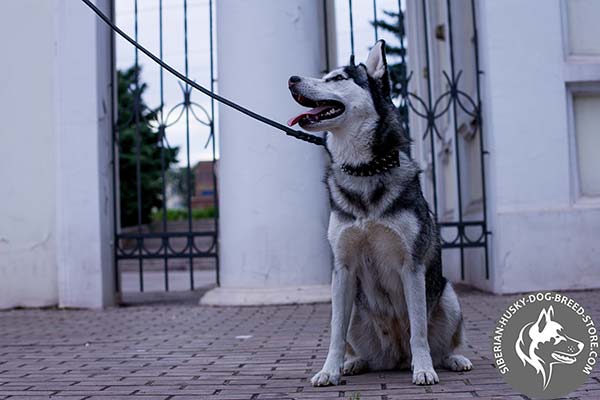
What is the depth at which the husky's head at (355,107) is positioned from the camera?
3.86 m

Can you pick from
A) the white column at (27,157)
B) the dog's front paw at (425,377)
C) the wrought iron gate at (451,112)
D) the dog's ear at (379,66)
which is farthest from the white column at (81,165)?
the dog's front paw at (425,377)

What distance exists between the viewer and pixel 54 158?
28.3 feet

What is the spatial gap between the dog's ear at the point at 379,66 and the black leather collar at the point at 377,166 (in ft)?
1.13

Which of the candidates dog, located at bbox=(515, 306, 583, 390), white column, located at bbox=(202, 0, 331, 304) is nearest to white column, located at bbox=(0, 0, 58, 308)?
white column, located at bbox=(202, 0, 331, 304)

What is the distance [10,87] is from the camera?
873cm

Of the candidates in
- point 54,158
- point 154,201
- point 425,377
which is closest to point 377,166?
point 425,377

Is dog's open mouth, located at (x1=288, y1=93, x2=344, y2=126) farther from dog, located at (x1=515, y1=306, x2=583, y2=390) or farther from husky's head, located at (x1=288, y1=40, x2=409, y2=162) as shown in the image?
dog, located at (x1=515, y1=306, x2=583, y2=390)

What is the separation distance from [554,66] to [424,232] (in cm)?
470

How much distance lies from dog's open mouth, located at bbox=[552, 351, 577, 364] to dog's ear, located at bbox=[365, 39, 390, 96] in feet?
5.47

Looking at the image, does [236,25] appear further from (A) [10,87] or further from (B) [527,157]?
(B) [527,157]

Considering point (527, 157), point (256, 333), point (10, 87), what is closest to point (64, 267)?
point (10, 87)

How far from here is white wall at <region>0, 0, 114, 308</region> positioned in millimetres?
8422

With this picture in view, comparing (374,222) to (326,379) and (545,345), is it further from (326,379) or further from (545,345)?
(545,345)

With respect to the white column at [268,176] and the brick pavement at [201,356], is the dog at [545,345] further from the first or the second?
the white column at [268,176]
